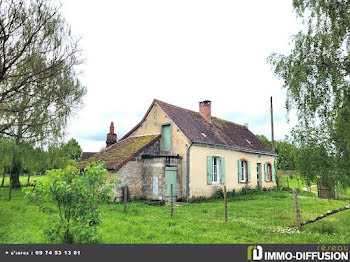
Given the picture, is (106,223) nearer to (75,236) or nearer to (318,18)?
(75,236)

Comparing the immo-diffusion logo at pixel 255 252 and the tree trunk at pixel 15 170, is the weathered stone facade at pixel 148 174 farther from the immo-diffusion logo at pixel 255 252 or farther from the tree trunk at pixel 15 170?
the immo-diffusion logo at pixel 255 252

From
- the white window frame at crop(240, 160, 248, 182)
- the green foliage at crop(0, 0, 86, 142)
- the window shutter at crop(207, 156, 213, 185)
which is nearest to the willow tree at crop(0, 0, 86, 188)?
the green foliage at crop(0, 0, 86, 142)

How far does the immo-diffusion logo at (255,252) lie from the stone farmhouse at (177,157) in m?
9.30

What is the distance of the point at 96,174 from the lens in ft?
19.7

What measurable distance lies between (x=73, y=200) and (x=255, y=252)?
3.91 meters

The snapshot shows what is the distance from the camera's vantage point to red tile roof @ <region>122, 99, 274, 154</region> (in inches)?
703

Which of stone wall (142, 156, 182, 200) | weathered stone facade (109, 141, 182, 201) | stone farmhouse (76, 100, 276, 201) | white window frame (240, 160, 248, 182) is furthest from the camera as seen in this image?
white window frame (240, 160, 248, 182)

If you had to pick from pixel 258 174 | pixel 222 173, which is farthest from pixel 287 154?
pixel 258 174

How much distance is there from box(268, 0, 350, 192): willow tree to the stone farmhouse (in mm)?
8789

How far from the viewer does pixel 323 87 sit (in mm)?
8227

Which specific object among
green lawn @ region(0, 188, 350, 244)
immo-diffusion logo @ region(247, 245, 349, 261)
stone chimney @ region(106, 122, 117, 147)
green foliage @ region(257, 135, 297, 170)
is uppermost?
stone chimney @ region(106, 122, 117, 147)

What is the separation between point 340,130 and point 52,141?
52.1 feet

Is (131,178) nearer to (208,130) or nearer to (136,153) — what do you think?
(136,153)

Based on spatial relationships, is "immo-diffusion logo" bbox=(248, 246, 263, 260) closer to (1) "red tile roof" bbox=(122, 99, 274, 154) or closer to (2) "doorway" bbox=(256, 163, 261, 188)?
(1) "red tile roof" bbox=(122, 99, 274, 154)
